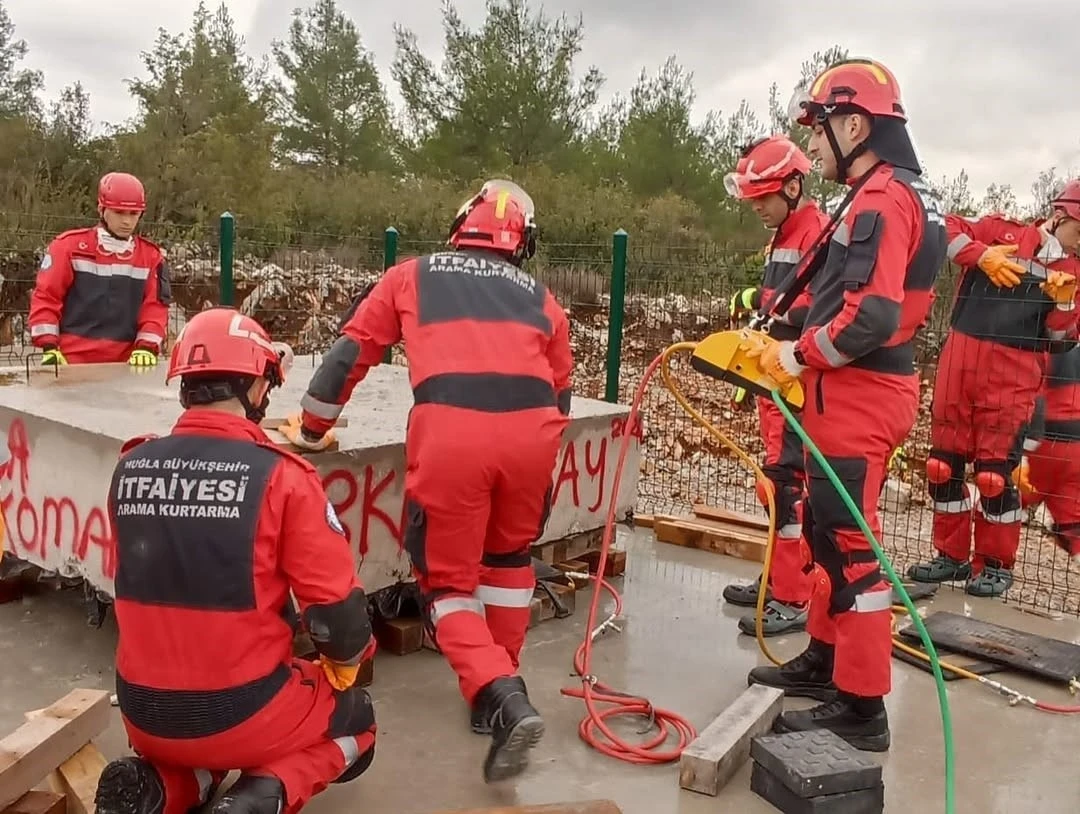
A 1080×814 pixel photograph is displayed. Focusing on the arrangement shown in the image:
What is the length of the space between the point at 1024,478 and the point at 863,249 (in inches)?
131

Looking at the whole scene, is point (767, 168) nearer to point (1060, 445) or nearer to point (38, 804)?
point (1060, 445)

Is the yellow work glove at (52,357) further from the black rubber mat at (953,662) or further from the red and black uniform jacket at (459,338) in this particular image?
the black rubber mat at (953,662)

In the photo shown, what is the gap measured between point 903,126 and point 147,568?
303cm

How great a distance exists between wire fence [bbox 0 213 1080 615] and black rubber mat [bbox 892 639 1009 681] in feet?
4.40

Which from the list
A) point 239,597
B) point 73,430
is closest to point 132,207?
point 73,430

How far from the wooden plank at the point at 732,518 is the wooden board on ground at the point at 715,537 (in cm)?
3

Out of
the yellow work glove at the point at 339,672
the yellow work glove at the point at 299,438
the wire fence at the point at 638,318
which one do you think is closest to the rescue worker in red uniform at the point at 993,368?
the wire fence at the point at 638,318

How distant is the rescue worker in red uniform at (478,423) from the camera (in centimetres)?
345

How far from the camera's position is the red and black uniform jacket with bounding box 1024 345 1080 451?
19.5 ft

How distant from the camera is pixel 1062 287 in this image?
5.60 metres

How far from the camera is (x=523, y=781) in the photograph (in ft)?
11.5

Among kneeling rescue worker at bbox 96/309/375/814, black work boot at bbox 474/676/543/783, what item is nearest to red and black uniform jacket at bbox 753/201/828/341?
black work boot at bbox 474/676/543/783

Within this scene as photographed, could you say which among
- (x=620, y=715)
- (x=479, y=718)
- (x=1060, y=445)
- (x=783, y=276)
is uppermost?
(x=783, y=276)

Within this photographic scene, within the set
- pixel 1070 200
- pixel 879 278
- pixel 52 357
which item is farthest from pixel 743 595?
pixel 52 357
